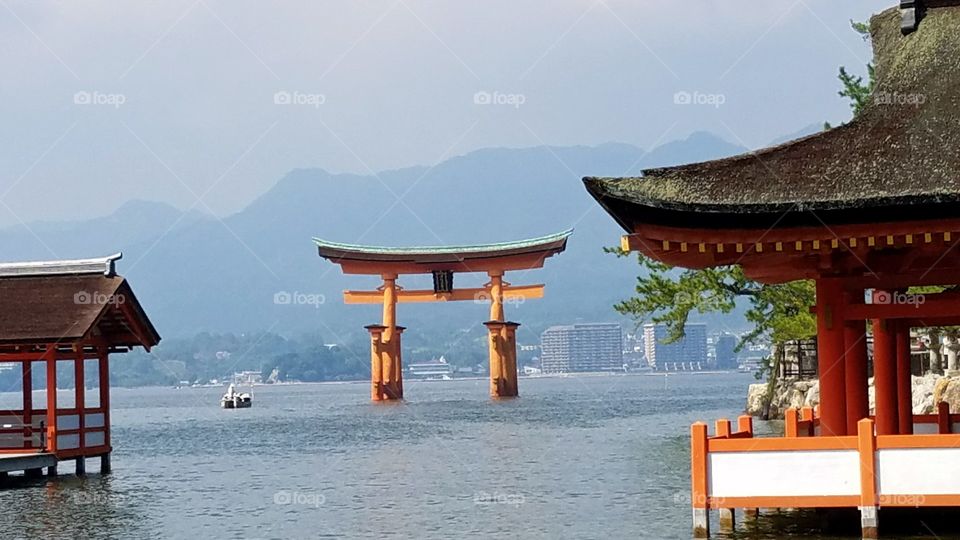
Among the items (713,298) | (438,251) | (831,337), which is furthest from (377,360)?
(831,337)

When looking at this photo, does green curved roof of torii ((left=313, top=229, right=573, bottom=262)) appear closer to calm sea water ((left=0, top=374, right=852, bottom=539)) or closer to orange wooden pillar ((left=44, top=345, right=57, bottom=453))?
calm sea water ((left=0, top=374, right=852, bottom=539))

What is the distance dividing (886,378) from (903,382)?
0.51m

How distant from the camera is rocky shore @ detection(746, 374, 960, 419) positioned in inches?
1214

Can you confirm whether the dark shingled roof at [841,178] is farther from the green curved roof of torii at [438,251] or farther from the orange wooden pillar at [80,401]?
the green curved roof of torii at [438,251]

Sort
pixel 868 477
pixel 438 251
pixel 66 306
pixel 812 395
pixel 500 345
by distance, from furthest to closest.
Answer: pixel 500 345 < pixel 438 251 < pixel 812 395 < pixel 66 306 < pixel 868 477

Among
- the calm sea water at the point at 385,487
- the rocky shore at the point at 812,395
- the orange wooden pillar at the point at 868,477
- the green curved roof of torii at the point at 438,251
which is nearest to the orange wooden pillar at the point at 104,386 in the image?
the calm sea water at the point at 385,487

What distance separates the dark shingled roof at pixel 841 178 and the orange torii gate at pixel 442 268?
52598 millimetres

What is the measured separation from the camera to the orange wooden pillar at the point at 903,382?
16516mm

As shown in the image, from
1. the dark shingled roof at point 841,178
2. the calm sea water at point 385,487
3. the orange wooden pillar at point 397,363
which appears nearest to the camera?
the dark shingled roof at point 841,178

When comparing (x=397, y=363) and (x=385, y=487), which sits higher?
(x=397, y=363)

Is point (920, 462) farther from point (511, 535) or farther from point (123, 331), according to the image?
point (123, 331)

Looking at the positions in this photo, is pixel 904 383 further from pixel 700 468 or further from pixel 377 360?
pixel 377 360

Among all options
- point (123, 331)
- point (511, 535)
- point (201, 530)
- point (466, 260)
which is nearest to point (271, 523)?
point (201, 530)

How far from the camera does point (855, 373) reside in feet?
51.9
